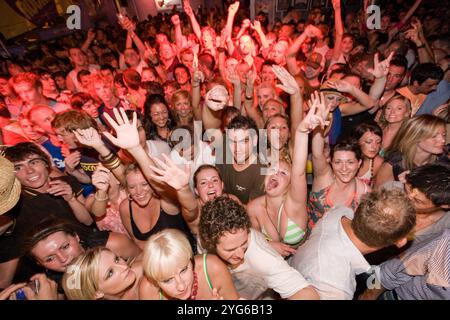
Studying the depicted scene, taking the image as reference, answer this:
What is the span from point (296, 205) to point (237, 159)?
26.8 inches

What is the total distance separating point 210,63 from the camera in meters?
4.51

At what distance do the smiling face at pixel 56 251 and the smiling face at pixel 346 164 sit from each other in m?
1.96

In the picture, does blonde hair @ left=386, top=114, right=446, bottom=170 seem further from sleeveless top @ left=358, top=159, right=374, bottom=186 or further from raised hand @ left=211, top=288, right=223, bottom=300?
raised hand @ left=211, top=288, right=223, bottom=300

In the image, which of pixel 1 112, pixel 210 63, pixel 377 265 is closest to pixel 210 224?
pixel 377 265

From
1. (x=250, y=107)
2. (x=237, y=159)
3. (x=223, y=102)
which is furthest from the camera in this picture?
(x=250, y=107)

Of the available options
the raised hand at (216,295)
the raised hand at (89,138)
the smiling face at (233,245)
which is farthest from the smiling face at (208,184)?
the raised hand at (89,138)

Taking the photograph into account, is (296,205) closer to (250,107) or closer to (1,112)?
(250,107)


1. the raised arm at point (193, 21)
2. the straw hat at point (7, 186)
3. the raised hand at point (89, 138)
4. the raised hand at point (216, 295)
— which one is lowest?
the raised hand at point (216, 295)

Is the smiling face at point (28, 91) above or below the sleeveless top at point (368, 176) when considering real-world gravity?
above

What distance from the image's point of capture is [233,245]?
60.5 inches

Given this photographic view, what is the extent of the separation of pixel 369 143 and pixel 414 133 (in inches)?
14.2

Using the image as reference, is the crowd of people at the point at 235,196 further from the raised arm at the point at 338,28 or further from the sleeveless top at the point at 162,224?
the raised arm at the point at 338,28

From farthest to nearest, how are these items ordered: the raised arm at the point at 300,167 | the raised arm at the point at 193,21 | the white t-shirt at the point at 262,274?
the raised arm at the point at 193,21 < the raised arm at the point at 300,167 < the white t-shirt at the point at 262,274

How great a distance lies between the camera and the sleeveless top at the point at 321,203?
2.14 metres
